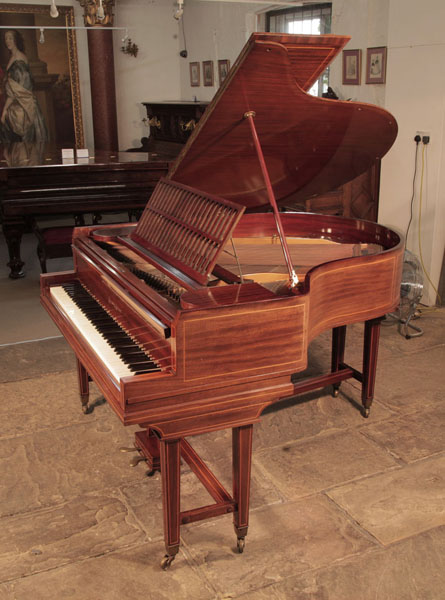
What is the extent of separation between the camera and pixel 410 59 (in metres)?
4.68

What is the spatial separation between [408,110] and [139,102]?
5.85m

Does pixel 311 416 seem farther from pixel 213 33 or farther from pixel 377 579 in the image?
pixel 213 33

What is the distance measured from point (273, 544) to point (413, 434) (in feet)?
3.67

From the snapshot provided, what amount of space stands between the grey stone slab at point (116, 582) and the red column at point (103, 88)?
782 centimetres

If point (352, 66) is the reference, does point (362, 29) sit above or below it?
above

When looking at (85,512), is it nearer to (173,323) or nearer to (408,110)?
(173,323)

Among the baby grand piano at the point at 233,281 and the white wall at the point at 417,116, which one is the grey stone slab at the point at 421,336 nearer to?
the white wall at the point at 417,116

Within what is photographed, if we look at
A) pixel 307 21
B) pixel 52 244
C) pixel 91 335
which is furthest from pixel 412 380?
pixel 307 21

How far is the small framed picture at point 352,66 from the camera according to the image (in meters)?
5.84

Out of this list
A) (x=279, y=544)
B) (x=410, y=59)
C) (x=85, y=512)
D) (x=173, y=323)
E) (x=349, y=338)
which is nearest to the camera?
(x=173, y=323)

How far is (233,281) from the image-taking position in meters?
2.38

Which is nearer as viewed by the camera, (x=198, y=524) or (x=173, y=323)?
(x=173, y=323)

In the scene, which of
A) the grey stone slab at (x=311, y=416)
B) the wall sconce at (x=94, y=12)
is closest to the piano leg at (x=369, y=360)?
the grey stone slab at (x=311, y=416)

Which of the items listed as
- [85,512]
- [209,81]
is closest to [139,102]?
[209,81]
